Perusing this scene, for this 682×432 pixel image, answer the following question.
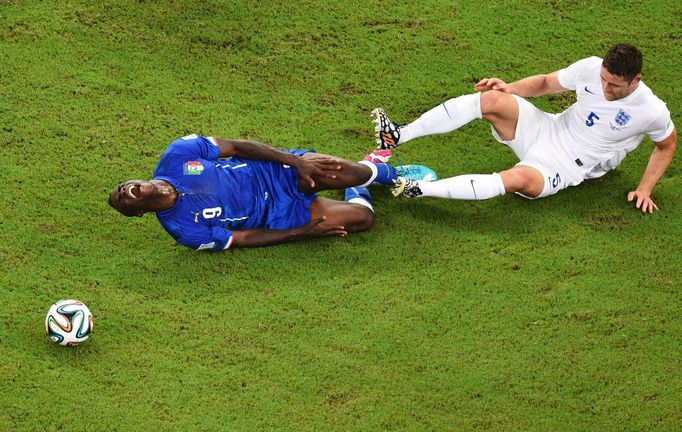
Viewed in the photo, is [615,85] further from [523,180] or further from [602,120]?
[523,180]

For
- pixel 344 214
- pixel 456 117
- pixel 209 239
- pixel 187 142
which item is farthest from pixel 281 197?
pixel 456 117

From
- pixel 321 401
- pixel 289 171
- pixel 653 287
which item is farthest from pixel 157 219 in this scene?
pixel 653 287

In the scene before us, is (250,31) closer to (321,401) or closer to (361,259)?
(361,259)

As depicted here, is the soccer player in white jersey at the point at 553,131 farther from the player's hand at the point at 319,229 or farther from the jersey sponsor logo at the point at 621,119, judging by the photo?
the player's hand at the point at 319,229

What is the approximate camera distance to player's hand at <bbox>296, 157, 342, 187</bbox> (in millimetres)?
6633

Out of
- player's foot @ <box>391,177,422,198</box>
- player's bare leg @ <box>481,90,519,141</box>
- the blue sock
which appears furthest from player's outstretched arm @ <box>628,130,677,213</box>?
the blue sock

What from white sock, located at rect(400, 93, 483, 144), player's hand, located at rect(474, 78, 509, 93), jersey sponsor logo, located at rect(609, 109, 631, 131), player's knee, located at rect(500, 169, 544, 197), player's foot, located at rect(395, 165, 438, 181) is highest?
player's hand, located at rect(474, 78, 509, 93)

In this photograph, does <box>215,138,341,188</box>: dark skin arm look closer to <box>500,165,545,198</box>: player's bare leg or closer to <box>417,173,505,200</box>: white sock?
<box>417,173,505,200</box>: white sock

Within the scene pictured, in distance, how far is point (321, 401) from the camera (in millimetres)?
5887

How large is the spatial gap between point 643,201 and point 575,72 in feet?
3.13

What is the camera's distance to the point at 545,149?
6.96 metres

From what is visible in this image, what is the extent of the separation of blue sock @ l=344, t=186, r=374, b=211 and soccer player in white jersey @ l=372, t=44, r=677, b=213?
0.24 meters

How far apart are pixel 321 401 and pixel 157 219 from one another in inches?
70.0

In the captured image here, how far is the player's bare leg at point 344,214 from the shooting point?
22.2 feet
